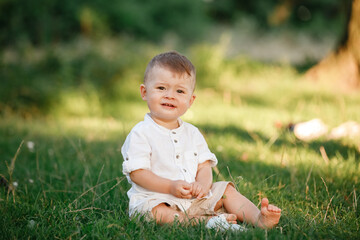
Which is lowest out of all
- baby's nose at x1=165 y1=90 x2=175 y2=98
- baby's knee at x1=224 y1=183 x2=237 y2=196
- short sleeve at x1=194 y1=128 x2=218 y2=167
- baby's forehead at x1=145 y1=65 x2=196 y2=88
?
baby's knee at x1=224 y1=183 x2=237 y2=196

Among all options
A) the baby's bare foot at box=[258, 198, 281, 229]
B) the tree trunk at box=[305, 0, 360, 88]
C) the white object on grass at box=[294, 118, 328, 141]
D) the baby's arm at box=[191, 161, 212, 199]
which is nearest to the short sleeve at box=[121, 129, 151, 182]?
the baby's arm at box=[191, 161, 212, 199]

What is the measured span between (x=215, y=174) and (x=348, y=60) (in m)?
4.43

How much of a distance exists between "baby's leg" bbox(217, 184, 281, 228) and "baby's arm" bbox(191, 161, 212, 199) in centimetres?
13

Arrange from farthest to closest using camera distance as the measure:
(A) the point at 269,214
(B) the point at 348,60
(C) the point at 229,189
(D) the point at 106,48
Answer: (D) the point at 106,48
(B) the point at 348,60
(C) the point at 229,189
(A) the point at 269,214

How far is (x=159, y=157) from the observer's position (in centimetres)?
220

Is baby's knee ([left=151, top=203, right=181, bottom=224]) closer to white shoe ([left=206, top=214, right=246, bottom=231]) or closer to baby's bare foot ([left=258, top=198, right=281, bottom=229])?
white shoe ([left=206, top=214, right=246, bottom=231])

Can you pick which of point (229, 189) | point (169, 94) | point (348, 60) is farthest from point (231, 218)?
point (348, 60)

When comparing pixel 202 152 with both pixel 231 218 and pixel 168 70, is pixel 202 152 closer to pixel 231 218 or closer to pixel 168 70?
pixel 231 218

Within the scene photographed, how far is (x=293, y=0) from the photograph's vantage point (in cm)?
2147

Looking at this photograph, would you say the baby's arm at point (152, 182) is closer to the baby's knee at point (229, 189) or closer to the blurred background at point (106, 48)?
the baby's knee at point (229, 189)

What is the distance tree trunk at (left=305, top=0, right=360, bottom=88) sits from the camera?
240 inches

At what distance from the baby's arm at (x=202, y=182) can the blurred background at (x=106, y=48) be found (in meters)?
4.44

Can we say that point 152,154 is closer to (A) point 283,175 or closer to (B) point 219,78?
(A) point 283,175

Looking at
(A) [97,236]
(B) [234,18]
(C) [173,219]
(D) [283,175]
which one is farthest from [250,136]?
(B) [234,18]
